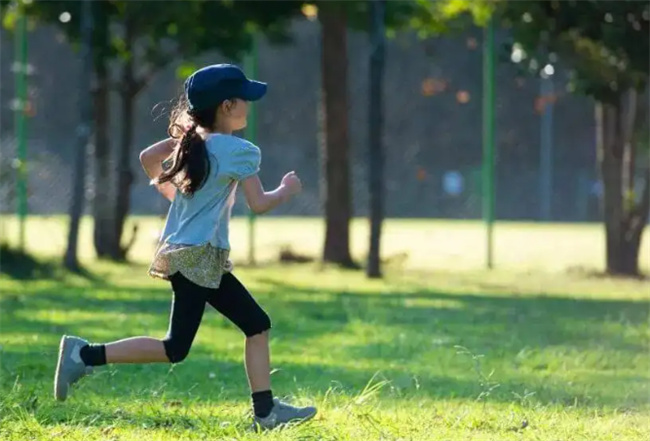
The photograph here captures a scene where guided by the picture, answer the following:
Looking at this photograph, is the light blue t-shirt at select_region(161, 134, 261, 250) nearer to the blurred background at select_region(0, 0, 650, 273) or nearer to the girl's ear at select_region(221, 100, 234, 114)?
the girl's ear at select_region(221, 100, 234, 114)

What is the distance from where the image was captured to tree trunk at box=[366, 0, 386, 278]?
48.3 ft

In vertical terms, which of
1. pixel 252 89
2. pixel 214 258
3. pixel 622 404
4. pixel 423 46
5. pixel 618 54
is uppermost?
pixel 423 46

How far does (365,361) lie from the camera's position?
814 cm

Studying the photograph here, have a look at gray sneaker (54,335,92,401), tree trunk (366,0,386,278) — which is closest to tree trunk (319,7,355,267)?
tree trunk (366,0,386,278)

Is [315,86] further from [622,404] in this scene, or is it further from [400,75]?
[622,404]

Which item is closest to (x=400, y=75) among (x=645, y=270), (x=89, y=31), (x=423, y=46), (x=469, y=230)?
(x=423, y=46)

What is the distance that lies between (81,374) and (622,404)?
2.54 meters

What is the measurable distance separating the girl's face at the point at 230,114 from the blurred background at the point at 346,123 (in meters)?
0.48

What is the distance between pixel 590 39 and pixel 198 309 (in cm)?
819

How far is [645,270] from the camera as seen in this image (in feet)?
56.1

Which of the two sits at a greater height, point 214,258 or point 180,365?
point 214,258

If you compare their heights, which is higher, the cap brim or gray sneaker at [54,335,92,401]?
the cap brim

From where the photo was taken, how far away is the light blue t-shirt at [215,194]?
5496 millimetres

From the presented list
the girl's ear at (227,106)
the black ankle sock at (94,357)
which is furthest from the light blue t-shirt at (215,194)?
the black ankle sock at (94,357)
